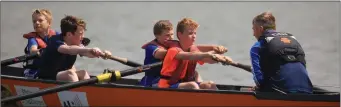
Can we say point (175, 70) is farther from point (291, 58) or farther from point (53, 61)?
point (53, 61)

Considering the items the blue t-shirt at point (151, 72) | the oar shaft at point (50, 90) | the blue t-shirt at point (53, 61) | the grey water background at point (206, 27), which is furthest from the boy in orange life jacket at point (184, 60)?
the grey water background at point (206, 27)

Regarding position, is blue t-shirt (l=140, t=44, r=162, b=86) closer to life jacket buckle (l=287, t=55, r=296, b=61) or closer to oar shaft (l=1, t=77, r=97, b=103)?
oar shaft (l=1, t=77, r=97, b=103)

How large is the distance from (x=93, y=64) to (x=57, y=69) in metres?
4.99

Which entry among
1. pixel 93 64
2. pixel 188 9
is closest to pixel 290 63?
pixel 93 64

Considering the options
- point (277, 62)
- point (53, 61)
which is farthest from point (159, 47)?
point (277, 62)

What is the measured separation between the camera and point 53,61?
332 inches

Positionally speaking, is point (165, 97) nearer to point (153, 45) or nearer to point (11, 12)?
point (153, 45)

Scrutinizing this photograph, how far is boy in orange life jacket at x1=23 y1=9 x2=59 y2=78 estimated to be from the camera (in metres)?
9.20

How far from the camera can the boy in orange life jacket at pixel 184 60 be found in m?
7.54

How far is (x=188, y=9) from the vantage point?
19.0 m

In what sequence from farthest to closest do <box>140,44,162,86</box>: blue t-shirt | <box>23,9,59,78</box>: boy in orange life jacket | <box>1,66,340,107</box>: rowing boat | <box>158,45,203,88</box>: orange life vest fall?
<box>23,9,59,78</box>: boy in orange life jacket → <box>140,44,162,86</box>: blue t-shirt → <box>158,45,203,88</box>: orange life vest → <box>1,66,340,107</box>: rowing boat

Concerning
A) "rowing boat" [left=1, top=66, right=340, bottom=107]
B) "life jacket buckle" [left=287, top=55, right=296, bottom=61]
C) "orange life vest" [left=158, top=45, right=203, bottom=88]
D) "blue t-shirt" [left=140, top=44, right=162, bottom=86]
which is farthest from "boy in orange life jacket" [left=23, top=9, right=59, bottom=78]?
"life jacket buckle" [left=287, top=55, right=296, bottom=61]

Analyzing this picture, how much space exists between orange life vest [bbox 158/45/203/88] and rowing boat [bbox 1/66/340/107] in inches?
11.8

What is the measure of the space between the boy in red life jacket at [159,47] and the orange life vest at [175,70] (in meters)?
0.16
